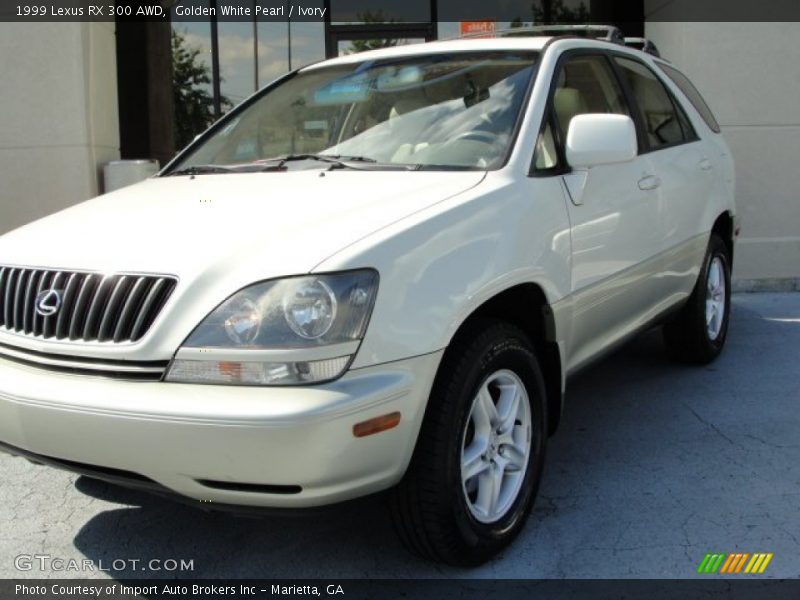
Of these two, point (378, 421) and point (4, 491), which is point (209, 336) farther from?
point (4, 491)

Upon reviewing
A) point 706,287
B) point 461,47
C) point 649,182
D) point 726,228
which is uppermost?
point 461,47

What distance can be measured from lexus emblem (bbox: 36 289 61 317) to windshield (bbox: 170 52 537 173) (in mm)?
1166

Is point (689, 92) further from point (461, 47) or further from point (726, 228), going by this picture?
point (461, 47)

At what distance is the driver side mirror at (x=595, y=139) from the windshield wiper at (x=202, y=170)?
139 centimetres

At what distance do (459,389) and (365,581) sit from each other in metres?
0.75

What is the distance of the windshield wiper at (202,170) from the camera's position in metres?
3.69

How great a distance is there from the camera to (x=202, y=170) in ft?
12.4

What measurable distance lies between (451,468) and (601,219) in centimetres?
140

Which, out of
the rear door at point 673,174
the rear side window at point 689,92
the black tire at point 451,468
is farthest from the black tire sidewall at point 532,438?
the rear side window at point 689,92

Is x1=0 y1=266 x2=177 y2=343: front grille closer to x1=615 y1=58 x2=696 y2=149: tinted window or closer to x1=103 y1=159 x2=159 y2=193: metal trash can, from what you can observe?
x1=615 y1=58 x2=696 y2=149: tinted window

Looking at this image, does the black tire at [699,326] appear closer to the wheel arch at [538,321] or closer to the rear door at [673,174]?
the rear door at [673,174]

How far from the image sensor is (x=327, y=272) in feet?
7.89

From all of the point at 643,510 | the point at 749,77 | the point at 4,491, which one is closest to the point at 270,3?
the point at 749,77

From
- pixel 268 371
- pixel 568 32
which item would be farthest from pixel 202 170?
pixel 568 32
